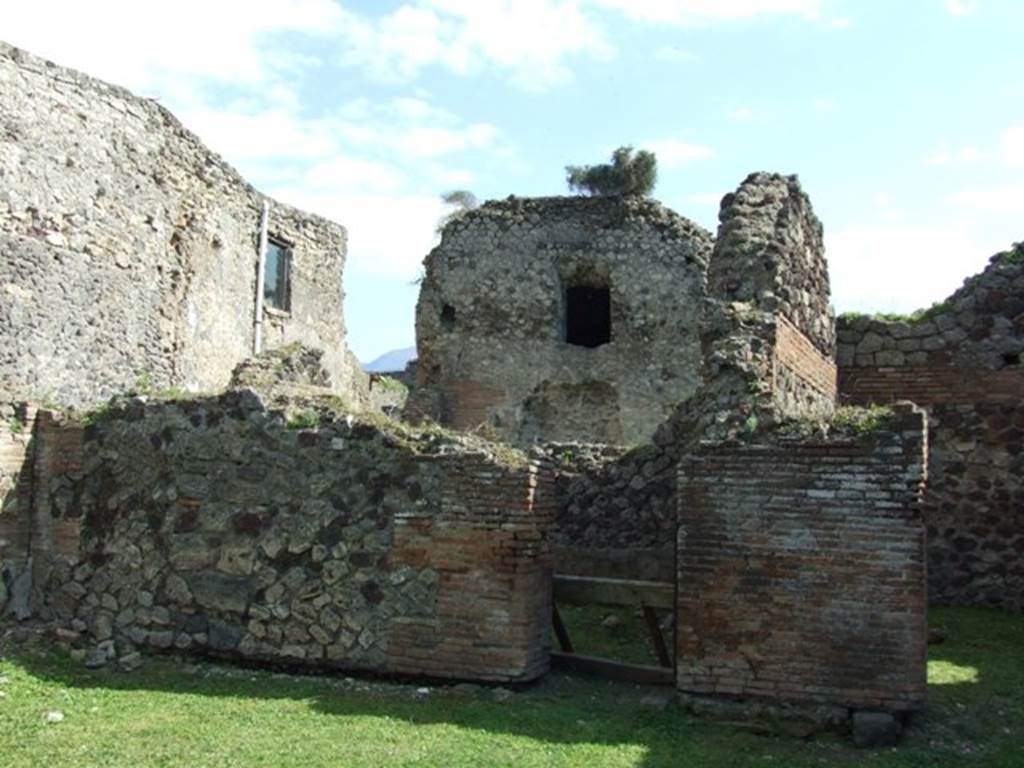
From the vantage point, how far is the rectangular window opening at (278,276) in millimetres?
16641

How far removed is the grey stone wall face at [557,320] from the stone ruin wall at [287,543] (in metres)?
9.19

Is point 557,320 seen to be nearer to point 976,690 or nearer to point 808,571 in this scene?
point 976,690

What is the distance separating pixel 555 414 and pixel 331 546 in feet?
34.0

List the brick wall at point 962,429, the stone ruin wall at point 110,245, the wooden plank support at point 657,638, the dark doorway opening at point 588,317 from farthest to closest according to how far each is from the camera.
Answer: the dark doorway opening at point 588,317 → the stone ruin wall at point 110,245 → the brick wall at point 962,429 → the wooden plank support at point 657,638

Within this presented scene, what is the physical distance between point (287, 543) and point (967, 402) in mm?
6900

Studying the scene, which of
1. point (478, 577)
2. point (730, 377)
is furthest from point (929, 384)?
point (478, 577)

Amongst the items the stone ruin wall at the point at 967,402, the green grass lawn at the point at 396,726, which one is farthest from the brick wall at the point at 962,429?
the green grass lawn at the point at 396,726

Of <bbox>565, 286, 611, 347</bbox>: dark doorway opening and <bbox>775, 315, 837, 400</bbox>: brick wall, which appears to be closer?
<bbox>775, 315, 837, 400</bbox>: brick wall

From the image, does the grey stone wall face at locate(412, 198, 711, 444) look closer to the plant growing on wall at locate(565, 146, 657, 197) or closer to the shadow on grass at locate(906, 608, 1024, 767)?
the plant growing on wall at locate(565, 146, 657, 197)

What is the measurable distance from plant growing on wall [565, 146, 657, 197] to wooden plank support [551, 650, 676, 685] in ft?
42.9

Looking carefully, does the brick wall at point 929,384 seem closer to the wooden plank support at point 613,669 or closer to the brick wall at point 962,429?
the brick wall at point 962,429

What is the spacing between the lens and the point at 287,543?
7297 mm

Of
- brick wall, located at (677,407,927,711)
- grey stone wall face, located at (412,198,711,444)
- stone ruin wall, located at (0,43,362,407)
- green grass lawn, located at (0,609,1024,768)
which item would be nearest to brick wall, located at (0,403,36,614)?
green grass lawn, located at (0,609,1024,768)

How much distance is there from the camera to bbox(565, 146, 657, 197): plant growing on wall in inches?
760
